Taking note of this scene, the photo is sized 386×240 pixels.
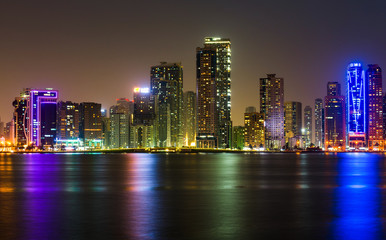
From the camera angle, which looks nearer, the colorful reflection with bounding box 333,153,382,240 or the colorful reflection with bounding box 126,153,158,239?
the colorful reflection with bounding box 333,153,382,240

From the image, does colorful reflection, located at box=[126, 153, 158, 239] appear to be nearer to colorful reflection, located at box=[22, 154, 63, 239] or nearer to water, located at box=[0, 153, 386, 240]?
water, located at box=[0, 153, 386, 240]

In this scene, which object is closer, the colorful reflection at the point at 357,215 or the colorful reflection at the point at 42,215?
the colorful reflection at the point at 357,215

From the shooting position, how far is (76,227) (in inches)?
1075

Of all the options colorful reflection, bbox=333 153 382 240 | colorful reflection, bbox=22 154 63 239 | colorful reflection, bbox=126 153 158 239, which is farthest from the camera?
colorful reflection, bbox=126 153 158 239

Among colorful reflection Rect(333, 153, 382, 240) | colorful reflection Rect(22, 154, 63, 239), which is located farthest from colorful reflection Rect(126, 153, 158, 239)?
colorful reflection Rect(333, 153, 382, 240)

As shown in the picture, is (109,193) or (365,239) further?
(109,193)

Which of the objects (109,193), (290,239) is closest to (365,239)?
(290,239)

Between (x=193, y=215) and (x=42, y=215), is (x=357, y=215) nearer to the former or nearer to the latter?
(x=193, y=215)

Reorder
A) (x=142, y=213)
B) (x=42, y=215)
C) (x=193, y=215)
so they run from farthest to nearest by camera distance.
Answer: (x=142, y=213) < (x=193, y=215) < (x=42, y=215)

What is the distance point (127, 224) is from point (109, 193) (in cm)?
2013

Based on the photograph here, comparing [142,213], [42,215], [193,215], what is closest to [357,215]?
[193,215]

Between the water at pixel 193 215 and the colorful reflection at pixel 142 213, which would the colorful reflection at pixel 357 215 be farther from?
the colorful reflection at pixel 142 213

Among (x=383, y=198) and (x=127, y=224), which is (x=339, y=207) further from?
(x=127, y=224)

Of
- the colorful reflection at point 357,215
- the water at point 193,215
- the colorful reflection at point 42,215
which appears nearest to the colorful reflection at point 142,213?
the water at point 193,215
